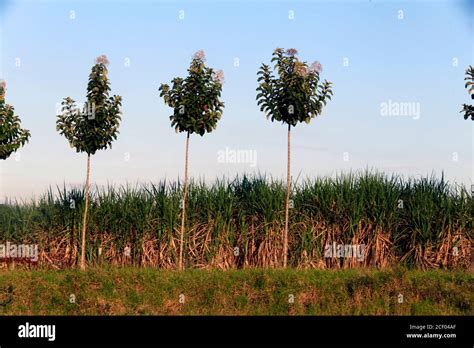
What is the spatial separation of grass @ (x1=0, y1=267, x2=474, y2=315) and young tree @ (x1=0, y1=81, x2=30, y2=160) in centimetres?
536

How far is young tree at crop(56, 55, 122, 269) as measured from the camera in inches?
733

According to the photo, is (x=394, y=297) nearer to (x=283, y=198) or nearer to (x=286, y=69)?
(x=283, y=198)

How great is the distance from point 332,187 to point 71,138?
7660mm

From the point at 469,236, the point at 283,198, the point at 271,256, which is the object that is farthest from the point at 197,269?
the point at 469,236

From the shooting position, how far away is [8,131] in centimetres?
2008

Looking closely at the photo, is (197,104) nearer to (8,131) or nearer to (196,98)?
(196,98)

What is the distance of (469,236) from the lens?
61.3ft

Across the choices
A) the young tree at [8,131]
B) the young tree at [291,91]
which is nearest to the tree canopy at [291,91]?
the young tree at [291,91]

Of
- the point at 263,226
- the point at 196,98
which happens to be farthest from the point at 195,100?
the point at 263,226

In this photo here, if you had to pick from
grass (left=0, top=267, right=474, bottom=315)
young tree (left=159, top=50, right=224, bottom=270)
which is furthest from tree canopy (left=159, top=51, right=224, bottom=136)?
grass (left=0, top=267, right=474, bottom=315)

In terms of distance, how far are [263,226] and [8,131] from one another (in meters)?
8.41

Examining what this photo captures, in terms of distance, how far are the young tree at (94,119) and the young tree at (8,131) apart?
2.11m

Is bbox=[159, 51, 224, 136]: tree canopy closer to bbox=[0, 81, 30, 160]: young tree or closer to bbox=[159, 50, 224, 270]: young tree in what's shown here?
bbox=[159, 50, 224, 270]: young tree

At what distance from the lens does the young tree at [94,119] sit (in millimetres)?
18609
